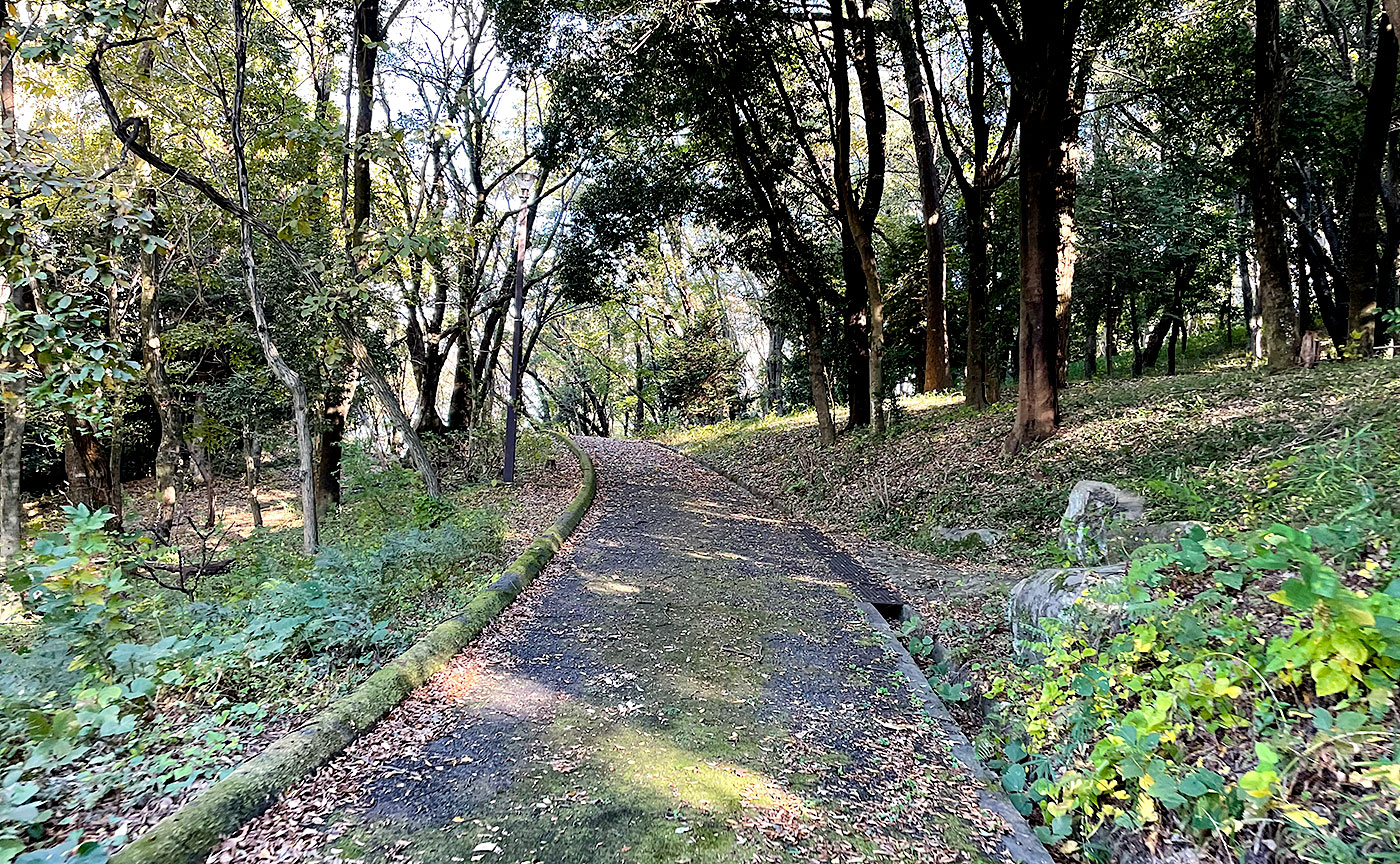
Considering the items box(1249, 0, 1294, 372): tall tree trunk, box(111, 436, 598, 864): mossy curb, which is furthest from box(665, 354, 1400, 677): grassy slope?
box(111, 436, 598, 864): mossy curb

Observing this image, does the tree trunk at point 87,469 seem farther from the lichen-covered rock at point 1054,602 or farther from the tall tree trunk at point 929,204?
the tall tree trunk at point 929,204

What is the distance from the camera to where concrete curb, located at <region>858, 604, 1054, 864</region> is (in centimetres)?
274

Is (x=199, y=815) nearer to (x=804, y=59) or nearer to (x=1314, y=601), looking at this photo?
(x=1314, y=601)

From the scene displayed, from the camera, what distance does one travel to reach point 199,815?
239 centimetres

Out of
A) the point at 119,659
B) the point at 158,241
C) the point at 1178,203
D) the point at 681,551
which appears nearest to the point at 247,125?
the point at 158,241

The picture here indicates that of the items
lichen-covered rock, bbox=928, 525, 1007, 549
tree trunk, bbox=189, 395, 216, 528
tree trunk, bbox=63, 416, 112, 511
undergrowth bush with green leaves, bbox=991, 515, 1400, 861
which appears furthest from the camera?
tree trunk, bbox=189, 395, 216, 528

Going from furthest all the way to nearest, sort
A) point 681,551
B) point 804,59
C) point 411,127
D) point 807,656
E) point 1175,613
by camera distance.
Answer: point 411,127, point 804,59, point 681,551, point 807,656, point 1175,613

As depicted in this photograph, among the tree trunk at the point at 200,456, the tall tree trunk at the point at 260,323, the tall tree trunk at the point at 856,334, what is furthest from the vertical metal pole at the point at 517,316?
the tall tree trunk at the point at 856,334

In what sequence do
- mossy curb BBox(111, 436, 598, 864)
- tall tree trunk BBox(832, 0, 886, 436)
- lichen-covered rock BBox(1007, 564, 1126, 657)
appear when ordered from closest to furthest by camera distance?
mossy curb BBox(111, 436, 598, 864), lichen-covered rock BBox(1007, 564, 1126, 657), tall tree trunk BBox(832, 0, 886, 436)

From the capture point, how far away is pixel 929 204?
12.5m

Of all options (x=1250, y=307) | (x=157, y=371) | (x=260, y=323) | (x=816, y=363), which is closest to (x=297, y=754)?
(x=260, y=323)

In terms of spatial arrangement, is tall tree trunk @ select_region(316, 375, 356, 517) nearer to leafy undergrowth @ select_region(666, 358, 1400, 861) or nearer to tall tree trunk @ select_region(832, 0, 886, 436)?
tall tree trunk @ select_region(832, 0, 886, 436)

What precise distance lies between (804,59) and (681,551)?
8664 mm

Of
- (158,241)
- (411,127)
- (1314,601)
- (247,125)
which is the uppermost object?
(411,127)
